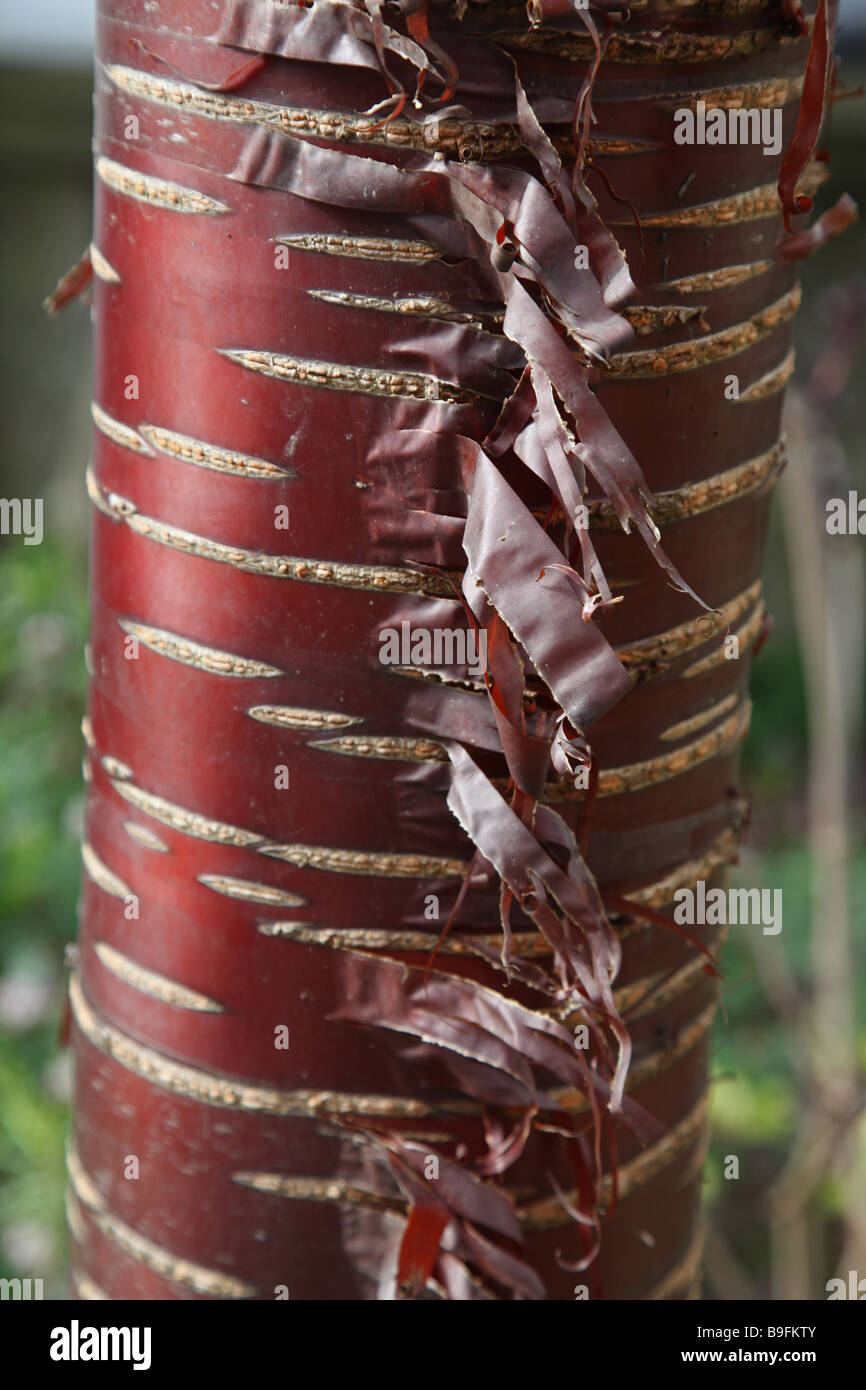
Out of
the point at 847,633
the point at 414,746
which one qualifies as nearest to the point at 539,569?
the point at 414,746

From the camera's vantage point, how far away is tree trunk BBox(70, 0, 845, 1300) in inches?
20.5

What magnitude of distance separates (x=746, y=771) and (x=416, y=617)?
229cm

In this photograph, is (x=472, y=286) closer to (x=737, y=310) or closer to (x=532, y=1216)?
(x=737, y=310)

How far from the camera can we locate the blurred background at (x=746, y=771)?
5.96 feet

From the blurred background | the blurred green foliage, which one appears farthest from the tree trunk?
the blurred green foliage

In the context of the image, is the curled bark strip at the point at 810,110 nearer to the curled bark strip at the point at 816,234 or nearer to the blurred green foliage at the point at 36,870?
the curled bark strip at the point at 816,234

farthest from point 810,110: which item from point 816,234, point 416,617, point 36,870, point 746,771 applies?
point 746,771

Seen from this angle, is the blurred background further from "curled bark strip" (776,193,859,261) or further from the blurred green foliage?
"curled bark strip" (776,193,859,261)

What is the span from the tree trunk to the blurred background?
830 millimetres

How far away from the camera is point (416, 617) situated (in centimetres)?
58

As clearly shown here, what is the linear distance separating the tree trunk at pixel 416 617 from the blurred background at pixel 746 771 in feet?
2.72

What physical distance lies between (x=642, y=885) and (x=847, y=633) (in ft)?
5.28

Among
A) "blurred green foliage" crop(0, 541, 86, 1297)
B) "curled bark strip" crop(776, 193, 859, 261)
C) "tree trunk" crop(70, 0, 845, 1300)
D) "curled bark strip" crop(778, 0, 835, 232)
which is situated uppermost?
"curled bark strip" crop(778, 0, 835, 232)

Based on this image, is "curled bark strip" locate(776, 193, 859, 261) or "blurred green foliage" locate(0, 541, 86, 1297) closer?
"curled bark strip" locate(776, 193, 859, 261)
